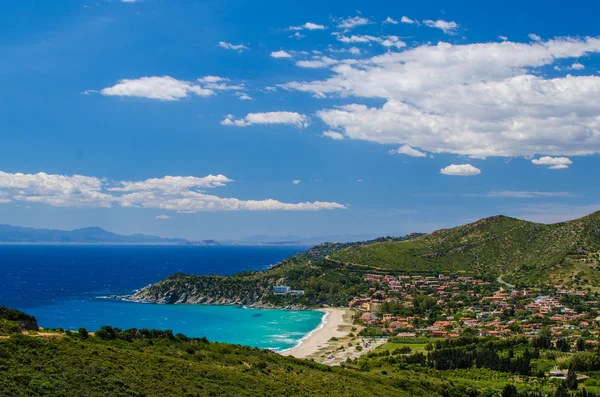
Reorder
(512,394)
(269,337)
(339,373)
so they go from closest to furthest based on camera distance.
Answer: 1. (339,373)
2. (512,394)
3. (269,337)

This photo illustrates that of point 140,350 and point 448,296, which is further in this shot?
point 448,296

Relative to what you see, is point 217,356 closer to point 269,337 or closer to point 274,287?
point 269,337

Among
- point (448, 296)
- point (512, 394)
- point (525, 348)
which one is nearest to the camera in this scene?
point (512, 394)

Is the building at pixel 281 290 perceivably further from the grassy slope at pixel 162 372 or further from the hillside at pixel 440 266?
the grassy slope at pixel 162 372

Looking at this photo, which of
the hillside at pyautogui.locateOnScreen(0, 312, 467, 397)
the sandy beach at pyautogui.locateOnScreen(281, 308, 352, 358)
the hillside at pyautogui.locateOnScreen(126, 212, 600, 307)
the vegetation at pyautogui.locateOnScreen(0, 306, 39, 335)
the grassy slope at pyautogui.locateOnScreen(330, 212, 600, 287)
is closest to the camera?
the hillside at pyautogui.locateOnScreen(0, 312, 467, 397)

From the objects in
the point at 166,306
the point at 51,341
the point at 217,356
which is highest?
the point at 51,341

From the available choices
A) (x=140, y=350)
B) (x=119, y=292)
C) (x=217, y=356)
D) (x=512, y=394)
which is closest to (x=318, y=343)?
(x=512, y=394)

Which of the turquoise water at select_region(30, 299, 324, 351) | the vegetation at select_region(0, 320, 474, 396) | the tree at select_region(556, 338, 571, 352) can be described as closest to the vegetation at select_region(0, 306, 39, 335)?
the vegetation at select_region(0, 320, 474, 396)

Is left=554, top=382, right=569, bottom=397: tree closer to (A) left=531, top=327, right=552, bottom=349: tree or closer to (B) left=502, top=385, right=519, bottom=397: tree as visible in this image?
(B) left=502, top=385, right=519, bottom=397: tree
